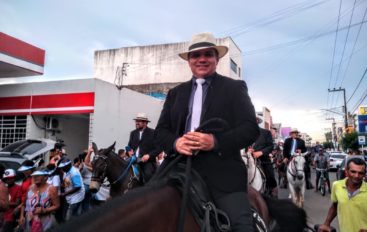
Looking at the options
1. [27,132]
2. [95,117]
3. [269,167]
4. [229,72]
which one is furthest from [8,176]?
[229,72]

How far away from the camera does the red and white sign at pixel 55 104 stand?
639 inches

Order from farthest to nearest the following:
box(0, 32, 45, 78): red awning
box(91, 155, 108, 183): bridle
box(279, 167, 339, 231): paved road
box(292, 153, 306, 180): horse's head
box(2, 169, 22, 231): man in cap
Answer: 1. box(0, 32, 45, 78): red awning
2. box(292, 153, 306, 180): horse's head
3. box(279, 167, 339, 231): paved road
4. box(91, 155, 108, 183): bridle
5. box(2, 169, 22, 231): man in cap

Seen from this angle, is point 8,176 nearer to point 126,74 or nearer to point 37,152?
point 37,152

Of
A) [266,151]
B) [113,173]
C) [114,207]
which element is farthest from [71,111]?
[114,207]

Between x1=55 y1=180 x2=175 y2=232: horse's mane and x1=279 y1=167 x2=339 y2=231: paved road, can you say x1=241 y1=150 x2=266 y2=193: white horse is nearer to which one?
x1=279 y1=167 x2=339 y2=231: paved road

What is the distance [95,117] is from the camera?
629 inches

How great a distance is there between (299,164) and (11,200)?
864cm

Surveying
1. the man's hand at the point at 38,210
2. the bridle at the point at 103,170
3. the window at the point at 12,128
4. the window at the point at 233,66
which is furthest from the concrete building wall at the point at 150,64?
the man's hand at the point at 38,210

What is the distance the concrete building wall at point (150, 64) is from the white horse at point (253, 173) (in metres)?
23.7

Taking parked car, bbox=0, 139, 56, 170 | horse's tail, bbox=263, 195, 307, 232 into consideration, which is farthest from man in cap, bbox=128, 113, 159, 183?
horse's tail, bbox=263, 195, 307, 232

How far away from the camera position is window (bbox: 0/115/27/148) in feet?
55.1

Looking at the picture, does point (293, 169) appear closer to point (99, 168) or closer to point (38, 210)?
point (99, 168)

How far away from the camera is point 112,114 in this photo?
1730cm

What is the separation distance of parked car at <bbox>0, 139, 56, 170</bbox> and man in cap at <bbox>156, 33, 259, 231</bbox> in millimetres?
8042
